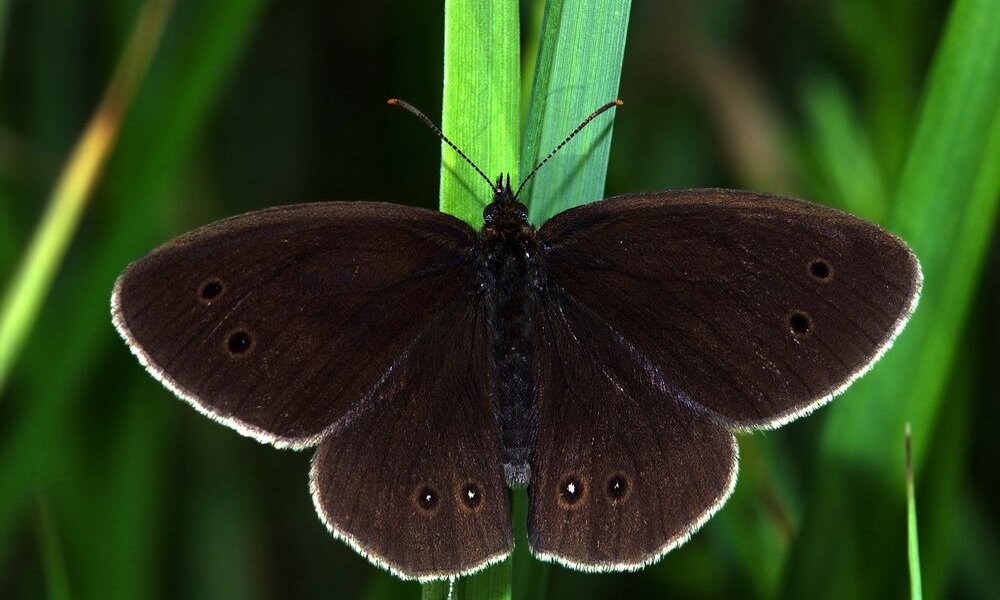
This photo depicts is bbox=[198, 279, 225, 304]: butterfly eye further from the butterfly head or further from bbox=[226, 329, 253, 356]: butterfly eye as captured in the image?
the butterfly head

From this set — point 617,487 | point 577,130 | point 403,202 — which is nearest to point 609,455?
point 617,487

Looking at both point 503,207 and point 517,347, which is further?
point 517,347

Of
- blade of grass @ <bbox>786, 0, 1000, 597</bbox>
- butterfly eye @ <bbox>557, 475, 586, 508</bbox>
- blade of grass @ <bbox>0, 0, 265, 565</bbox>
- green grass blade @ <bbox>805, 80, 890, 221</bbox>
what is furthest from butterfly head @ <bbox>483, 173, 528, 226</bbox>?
green grass blade @ <bbox>805, 80, 890, 221</bbox>

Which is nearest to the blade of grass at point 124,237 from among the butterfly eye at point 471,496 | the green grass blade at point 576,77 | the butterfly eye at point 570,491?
the green grass blade at point 576,77

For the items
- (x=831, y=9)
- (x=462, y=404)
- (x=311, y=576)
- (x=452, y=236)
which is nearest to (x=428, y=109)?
(x=452, y=236)

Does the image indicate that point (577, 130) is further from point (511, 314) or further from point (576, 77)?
point (511, 314)

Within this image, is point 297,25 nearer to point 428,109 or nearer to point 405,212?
point 428,109
